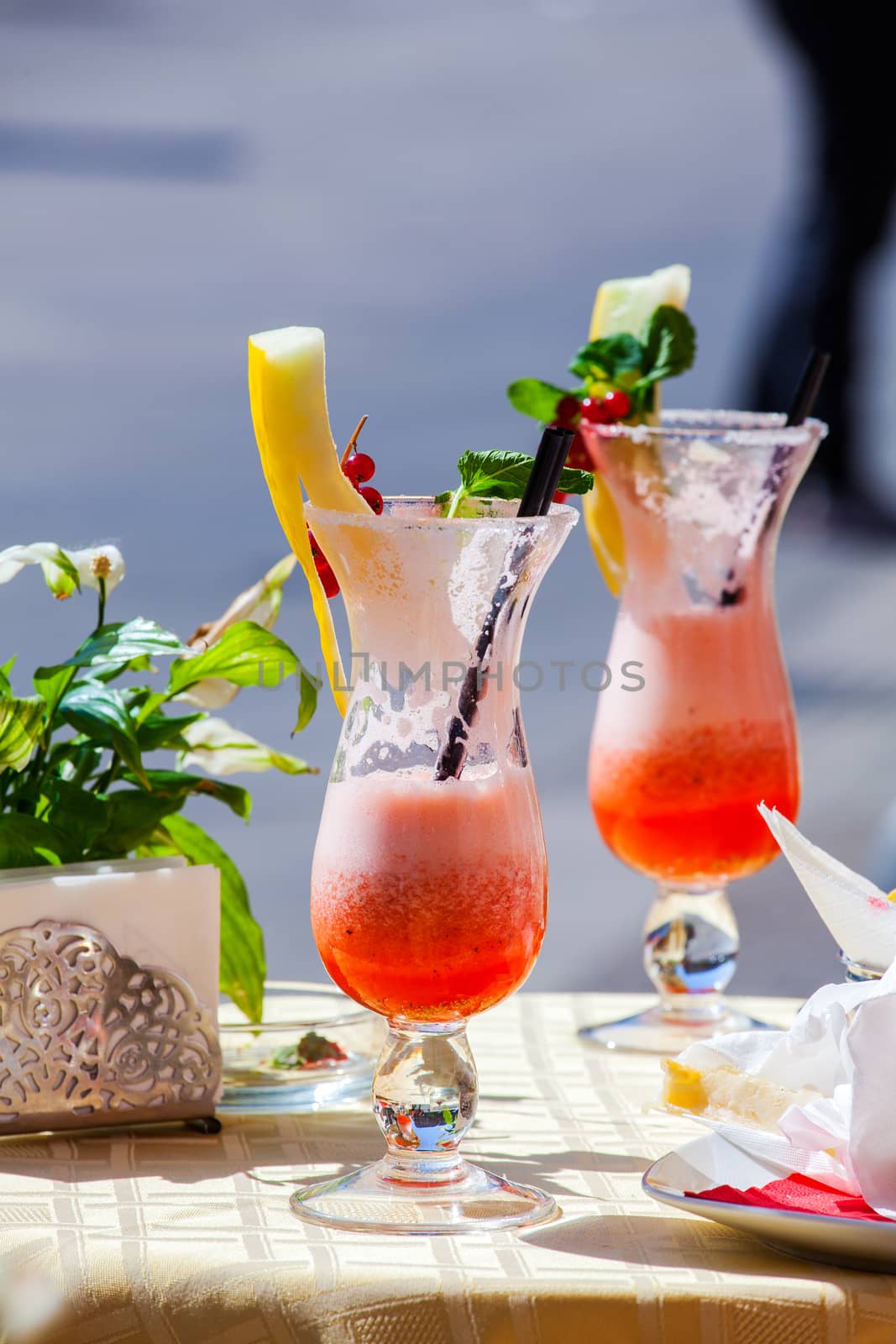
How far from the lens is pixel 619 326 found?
1.21 metres

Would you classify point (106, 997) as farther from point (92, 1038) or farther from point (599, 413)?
point (599, 413)

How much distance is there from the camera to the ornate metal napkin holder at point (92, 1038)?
0.81 metres

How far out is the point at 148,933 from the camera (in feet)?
2.74

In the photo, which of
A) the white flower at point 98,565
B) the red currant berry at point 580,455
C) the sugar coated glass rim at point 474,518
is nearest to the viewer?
the sugar coated glass rim at point 474,518

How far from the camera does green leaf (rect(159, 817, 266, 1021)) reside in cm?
95

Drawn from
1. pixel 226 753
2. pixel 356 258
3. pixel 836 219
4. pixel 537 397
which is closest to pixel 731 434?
pixel 537 397

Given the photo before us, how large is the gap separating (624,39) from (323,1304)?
3958mm

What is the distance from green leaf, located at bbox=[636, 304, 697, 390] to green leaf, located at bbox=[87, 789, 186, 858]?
0.51m

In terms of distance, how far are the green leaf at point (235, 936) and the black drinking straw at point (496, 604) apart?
26 centimetres

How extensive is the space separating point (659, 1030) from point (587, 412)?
Result: 0.46m

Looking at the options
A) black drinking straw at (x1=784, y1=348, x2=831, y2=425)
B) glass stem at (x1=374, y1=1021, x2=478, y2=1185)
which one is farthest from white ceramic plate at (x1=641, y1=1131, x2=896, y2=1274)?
black drinking straw at (x1=784, y1=348, x2=831, y2=425)

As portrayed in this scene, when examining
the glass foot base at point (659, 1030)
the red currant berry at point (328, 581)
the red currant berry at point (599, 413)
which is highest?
the red currant berry at point (599, 413)

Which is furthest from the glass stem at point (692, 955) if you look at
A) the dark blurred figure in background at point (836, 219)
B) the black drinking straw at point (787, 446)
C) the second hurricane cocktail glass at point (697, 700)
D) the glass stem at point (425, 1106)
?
the dark blurred figure in background at point (836, 219)

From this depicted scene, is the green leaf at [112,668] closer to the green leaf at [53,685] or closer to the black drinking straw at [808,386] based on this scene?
the green leaf at [53,685]
